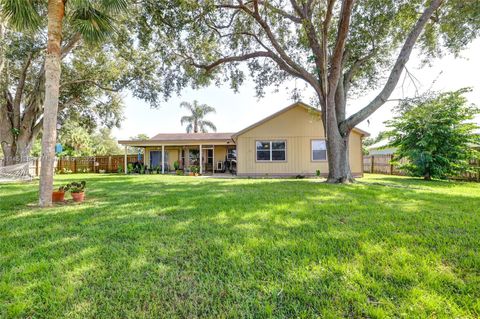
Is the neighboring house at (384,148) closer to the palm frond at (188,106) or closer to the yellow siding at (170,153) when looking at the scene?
the yellow siding at (170,153)

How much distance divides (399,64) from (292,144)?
6606 mm

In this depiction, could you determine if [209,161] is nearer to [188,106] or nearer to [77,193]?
[188,106]

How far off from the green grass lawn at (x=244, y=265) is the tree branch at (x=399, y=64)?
200 inches

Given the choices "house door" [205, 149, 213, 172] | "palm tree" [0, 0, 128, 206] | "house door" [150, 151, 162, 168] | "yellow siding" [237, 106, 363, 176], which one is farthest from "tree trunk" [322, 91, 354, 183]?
"house door" [150, 151, 162, 168]

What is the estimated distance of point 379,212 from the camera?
4.30 meters

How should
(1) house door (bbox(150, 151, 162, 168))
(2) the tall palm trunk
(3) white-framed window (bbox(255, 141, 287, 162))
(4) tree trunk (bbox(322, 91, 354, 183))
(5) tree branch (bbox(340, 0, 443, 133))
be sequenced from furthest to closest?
(1) house door (bbox(150, 151, 162, 168)) < (3) white-framed window (bbox(255, 141, 287, 162)) < (4) tree trunk (bbox(322, 91, 354, 183)) < (5) tree branch (bbox(340, 0, 443, 133)) < (2) the tall palm trunk

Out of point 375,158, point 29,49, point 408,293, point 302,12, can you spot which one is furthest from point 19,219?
point 375,158

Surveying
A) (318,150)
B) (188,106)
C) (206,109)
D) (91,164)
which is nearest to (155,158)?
(91,164)

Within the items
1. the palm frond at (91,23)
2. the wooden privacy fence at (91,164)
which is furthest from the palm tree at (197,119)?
the palm frond at (91,23)

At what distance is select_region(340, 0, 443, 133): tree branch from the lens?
763 centimetres

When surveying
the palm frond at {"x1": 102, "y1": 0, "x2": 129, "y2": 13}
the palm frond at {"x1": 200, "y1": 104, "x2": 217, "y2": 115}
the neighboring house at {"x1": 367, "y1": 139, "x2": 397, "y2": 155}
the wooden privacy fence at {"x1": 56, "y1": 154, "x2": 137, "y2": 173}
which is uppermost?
the palm frond at {"x1": 200, "y1": 104, "x2": 217, "y2": 115}

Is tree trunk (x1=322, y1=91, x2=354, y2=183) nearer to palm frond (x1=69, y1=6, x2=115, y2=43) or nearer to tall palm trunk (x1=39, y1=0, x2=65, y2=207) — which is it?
palm frond (x1=69, y1=6, x2=115, y2=43)

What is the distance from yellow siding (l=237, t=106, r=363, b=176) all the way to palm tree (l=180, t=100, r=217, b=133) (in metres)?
13.3

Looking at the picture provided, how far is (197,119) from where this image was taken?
26.4 metres
